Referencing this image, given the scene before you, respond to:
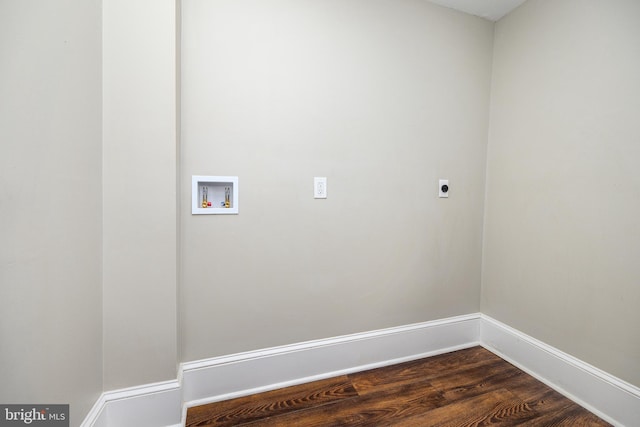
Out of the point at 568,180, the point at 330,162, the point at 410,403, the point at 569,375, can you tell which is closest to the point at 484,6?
the point at 568,180

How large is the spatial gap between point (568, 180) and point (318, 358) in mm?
1873

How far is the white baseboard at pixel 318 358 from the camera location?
1354mm

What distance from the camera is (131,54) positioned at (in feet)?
3.60

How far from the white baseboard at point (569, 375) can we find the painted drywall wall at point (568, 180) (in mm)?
53

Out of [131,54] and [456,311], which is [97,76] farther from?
[456,311]

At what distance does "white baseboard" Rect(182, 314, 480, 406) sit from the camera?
135 cm

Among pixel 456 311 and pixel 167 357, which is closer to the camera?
pixel 167 357

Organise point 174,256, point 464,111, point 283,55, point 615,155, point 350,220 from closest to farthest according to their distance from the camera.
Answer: point 174,256, point 615,155, point 283,55, point 350,220, point 464,111

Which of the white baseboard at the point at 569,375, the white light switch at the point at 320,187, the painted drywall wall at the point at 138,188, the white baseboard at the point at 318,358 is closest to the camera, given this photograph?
the painted drywall wall at the point at 138,188

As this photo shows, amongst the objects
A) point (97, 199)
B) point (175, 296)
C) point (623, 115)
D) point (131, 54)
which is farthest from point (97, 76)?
point (623, 115)

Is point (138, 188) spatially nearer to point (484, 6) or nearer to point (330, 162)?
point (330, 162)

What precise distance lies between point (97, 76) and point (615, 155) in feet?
8.27
